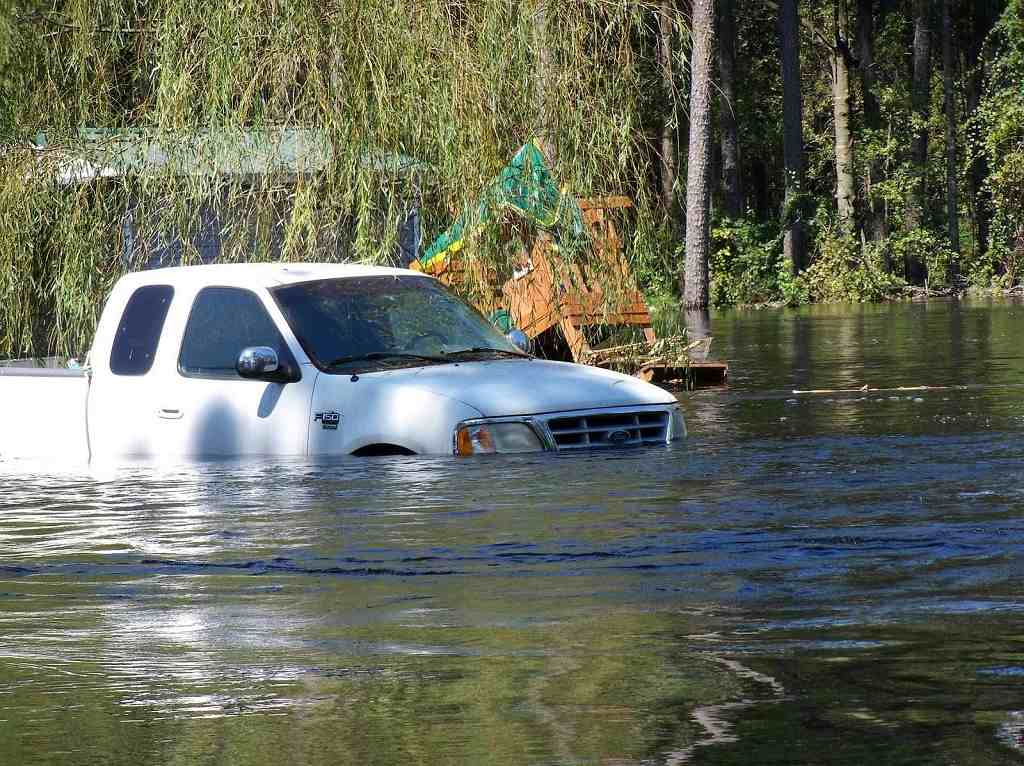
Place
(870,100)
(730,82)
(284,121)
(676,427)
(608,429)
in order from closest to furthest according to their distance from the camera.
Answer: (608,429) → (676,427) → (284,121) → (730,82) → (870,100)

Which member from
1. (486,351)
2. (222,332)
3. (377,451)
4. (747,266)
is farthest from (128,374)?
(747,266)

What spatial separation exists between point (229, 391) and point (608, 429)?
2.32m

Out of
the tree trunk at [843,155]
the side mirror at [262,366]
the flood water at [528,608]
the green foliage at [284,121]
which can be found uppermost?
the tree trunk at [843,155]

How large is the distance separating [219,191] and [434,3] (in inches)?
99.3

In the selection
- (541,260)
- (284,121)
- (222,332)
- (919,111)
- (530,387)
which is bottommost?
(530,387)

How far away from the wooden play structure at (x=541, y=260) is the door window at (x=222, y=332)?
432cm

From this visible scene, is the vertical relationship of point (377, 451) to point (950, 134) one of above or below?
below

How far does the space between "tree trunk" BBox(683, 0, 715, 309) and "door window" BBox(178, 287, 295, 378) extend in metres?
23.0

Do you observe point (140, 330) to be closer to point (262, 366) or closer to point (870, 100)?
point (262, 366)

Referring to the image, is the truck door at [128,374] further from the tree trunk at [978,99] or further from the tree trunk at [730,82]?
the tree trunk at [978,99]

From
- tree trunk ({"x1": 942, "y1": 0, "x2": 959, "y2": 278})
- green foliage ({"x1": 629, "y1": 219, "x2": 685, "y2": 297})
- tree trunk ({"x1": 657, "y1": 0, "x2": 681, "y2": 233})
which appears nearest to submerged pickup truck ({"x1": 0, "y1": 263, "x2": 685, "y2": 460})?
green foliage ({"x1": 629, "y1": 219, "x2": 685, "y2": 297})

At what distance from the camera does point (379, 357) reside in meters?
12.0

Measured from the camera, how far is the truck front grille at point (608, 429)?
37.8 ft

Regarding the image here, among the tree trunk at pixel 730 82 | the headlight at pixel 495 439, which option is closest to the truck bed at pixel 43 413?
the headlight at pixel 495 439
